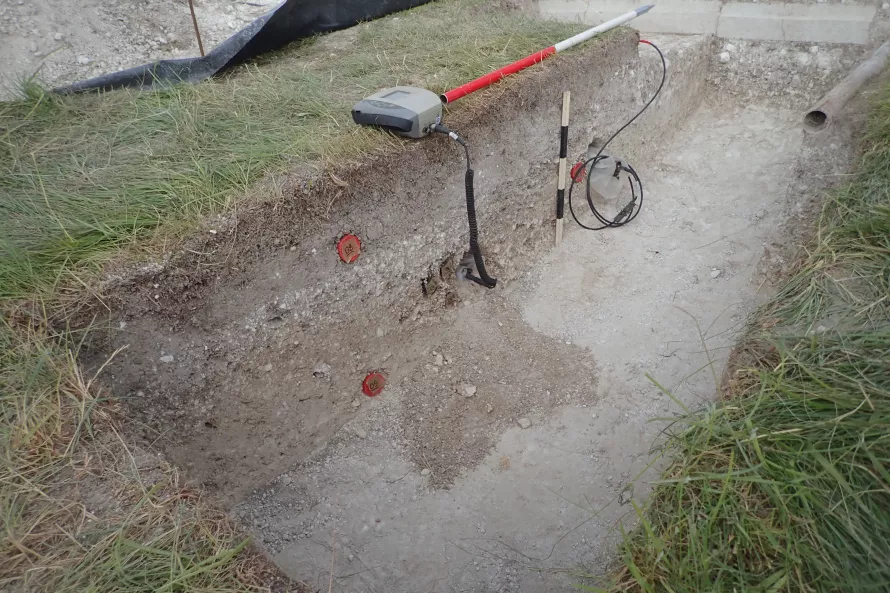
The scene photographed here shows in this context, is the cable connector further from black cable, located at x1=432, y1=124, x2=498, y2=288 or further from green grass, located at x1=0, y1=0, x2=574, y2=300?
green grass, located at x1=0, y1=0, x2=574, y2=300

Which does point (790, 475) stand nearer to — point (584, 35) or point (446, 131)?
point (446, 131)

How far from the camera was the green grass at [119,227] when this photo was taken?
1351 millimetres

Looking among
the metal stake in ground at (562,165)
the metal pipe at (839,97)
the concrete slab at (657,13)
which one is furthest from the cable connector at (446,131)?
the concrete slab at (657,13)

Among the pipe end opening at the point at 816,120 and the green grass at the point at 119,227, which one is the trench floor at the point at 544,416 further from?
the green grass at the point at 119,227

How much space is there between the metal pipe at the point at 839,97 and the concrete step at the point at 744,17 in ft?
2.16

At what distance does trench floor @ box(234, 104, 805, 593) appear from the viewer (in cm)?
223

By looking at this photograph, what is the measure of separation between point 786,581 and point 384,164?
208 centimetres

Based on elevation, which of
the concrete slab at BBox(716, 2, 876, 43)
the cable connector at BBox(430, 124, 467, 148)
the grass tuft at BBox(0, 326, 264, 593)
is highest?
the cable connector at BBox(430, 124, 467, 148)

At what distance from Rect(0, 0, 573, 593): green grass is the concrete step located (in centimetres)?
231

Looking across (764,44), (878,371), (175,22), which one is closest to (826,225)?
(878,371)

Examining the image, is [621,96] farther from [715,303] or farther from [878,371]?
[878,371]

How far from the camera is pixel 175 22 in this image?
4777 millimetres

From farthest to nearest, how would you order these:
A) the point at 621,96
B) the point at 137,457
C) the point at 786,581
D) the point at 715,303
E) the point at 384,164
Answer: the point at 621,96, the point at 715,303, the point at 384,164, the point at 137,457, the point at 786,581

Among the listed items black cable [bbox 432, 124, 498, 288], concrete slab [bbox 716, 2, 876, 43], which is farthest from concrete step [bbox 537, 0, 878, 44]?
black cable [bbox 432, 124, 498, 288]
